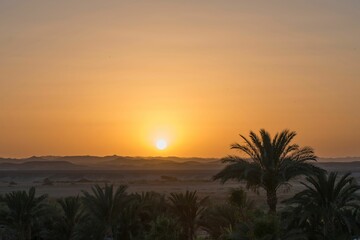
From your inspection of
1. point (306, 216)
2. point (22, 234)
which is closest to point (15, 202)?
point (22, 234)

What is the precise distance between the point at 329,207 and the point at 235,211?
9.01 metres

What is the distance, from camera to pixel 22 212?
3525 centimetres

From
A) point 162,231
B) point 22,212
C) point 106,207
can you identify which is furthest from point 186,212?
point 162,231

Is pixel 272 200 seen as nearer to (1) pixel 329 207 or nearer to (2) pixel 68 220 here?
(1) pixel 329 207

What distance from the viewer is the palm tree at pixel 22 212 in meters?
35.1

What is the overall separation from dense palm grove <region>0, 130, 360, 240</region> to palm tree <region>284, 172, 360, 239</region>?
45 millimetres

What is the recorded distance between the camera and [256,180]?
103ft

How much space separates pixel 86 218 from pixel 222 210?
332 inches

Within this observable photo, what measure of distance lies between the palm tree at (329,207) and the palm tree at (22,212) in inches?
625

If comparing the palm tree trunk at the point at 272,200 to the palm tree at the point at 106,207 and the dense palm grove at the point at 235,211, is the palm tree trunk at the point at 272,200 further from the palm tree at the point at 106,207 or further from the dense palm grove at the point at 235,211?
the palm tree at the point at 106,207

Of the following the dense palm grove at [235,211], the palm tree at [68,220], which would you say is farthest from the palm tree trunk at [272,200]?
the palm tree at [68,220]

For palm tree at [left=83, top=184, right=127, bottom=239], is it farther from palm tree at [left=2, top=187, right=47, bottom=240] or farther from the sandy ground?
the sandy ground

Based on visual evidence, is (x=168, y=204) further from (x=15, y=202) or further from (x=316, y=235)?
(x=316, y=235)

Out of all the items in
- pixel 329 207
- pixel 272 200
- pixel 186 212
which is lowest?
pixel 186 212
